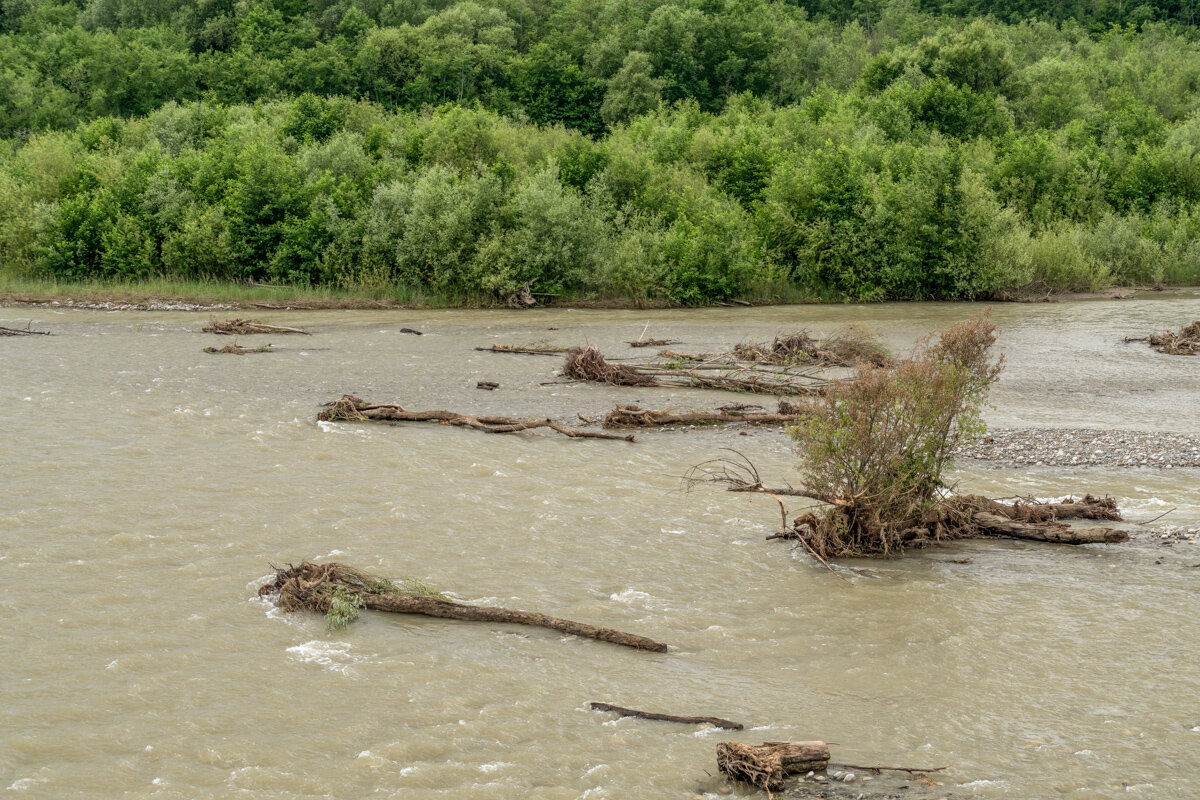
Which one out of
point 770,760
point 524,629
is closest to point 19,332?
point 524,629

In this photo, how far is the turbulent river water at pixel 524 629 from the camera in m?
7.45

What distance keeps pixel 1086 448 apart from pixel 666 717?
37.1 feet

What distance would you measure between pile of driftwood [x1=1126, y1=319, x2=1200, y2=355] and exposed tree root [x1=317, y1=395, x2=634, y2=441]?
749 inches

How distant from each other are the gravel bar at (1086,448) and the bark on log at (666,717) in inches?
339

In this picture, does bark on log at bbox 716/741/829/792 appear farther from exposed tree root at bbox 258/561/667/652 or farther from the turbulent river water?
exposed tree root at bbox 258/561/667/652

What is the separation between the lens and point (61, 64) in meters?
75.5

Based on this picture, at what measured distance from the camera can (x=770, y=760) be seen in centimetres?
692

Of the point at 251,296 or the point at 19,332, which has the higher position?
the point at 251,296

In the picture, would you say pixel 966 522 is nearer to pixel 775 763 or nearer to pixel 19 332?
pixel 775 763

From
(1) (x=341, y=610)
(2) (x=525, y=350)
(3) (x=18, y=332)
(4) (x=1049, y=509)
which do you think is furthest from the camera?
(3) (x=18, y=332)

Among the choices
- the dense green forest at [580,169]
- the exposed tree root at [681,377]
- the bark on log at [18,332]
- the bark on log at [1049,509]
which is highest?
the dense green forest at [580,169]

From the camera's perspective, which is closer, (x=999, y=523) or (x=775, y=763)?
(x=775, y=763)

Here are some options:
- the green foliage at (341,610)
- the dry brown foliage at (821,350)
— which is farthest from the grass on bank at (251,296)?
the green foliage at (341,610)

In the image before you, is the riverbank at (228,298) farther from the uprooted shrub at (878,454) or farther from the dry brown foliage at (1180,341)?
the uprooted shrub at (878,454)
